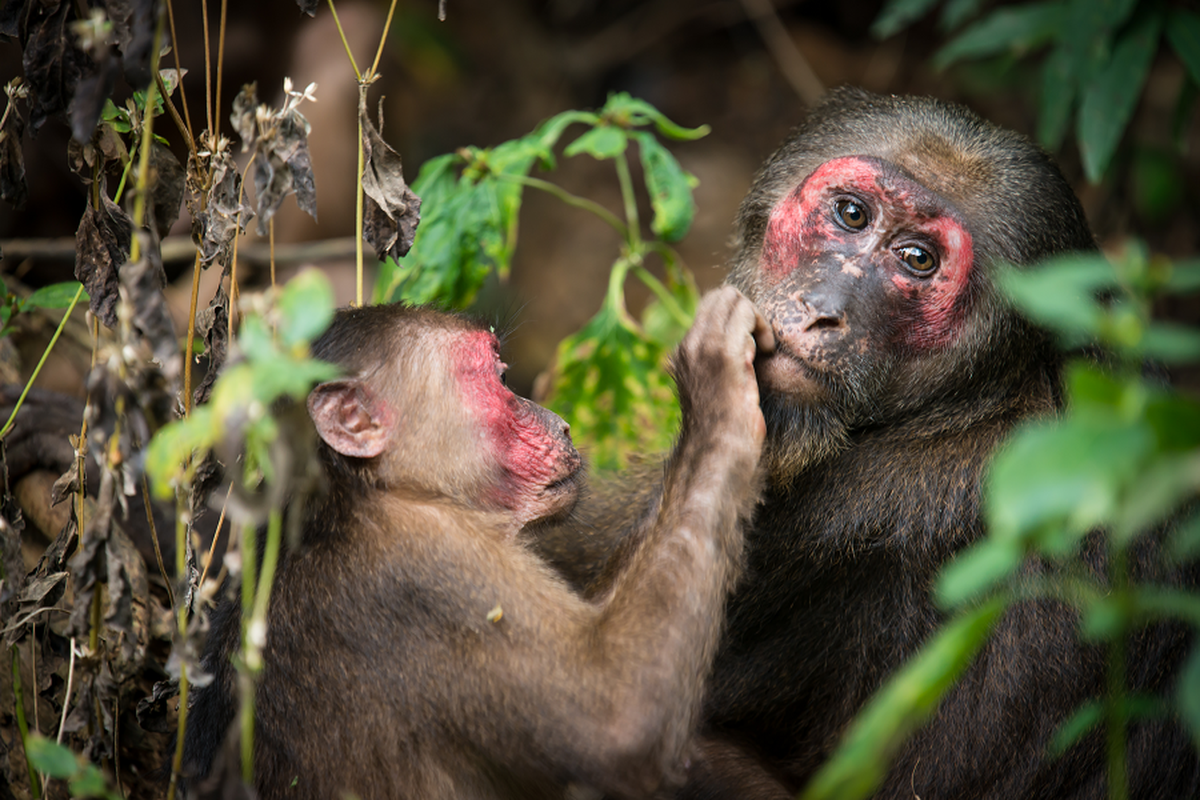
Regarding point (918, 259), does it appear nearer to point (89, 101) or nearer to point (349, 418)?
point (349, 418)

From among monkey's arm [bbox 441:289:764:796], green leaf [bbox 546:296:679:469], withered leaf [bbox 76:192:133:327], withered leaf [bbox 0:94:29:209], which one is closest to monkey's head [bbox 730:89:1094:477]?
monkey's arm [bbox 441:289:764:796]

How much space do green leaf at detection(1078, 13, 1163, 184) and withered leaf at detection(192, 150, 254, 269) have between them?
3.82 meters

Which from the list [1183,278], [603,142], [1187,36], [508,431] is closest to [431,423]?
[508,431]

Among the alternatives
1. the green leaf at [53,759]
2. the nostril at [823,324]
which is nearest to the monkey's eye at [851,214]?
the nostril at [823,324]

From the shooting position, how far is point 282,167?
2.84 meters

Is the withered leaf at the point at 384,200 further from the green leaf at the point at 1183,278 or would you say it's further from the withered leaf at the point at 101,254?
the green leaf at the point at 1183,278

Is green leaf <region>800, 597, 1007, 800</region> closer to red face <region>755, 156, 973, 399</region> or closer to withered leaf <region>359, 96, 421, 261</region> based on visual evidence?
red face <region>755, 156, 973, 399</region>

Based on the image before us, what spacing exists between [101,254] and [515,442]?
1.33 m

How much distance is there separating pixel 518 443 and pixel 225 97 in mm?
5726

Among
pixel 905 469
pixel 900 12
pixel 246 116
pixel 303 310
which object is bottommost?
pixel 905 469

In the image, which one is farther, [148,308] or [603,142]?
[603,142]

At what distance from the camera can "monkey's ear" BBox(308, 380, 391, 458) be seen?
123 inches

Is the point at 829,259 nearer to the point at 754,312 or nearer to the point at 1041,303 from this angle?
the point at 754,312

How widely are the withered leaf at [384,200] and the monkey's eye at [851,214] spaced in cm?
138
